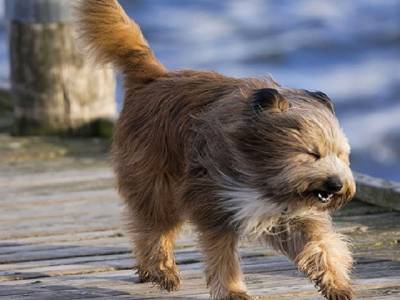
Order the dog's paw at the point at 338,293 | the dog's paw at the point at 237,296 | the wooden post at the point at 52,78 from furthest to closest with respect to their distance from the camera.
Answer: the wooden post at the point at 52,78
the dog's paw at the point at 237,296
the dog's paw at the point at 338,293

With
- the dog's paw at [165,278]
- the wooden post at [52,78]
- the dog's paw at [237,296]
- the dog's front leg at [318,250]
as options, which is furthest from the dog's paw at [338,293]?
the wooden post at [52,78]

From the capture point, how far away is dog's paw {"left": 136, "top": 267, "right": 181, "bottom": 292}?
5.25m

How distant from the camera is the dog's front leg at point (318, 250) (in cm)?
474

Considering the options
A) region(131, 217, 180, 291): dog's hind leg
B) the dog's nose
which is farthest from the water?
the dog's nose

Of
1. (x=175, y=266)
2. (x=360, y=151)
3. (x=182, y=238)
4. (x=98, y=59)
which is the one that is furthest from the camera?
(x=360, y=151)

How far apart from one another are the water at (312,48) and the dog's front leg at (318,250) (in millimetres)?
7139

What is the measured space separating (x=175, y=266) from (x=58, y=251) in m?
0.89

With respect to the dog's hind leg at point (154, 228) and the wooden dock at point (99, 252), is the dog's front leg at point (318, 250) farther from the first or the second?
the dog's hind leg at point (154, 228)

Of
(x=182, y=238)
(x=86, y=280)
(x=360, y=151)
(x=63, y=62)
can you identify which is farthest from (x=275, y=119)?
(x=360, y=151)

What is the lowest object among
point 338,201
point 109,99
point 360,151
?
point 360,151

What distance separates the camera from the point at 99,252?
238 inches

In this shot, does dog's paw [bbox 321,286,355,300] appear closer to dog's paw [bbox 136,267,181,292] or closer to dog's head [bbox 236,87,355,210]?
dog's head [bbox 236,87,355,210]

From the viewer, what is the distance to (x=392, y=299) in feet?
16.4

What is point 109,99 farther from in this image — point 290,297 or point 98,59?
point 290,297
